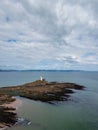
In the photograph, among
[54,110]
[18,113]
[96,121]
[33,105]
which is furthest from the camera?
[33,105]

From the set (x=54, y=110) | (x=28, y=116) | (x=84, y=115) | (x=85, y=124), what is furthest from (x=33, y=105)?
(x=85, y=124)

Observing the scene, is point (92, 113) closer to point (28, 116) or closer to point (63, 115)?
point (63, 115)

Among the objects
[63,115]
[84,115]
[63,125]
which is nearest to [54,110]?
[63,115]

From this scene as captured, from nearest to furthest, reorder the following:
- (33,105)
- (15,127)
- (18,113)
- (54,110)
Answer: (15,127) < (18,113) < (54,110) < (33,105)

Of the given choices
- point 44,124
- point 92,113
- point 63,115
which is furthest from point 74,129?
point 92,113

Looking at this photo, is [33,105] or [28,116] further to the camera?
[33,105]

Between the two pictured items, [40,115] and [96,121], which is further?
[40,115]

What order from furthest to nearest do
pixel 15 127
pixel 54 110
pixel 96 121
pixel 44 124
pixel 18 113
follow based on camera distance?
pixel 54 110 < pixel 18 113 < pixel 96 121 < pixel 44 124 < pixel 15 127

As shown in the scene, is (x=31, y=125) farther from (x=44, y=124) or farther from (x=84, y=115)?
(x=84, y=115)

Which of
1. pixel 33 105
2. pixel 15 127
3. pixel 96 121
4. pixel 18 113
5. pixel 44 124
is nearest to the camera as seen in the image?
pixel 15 127
